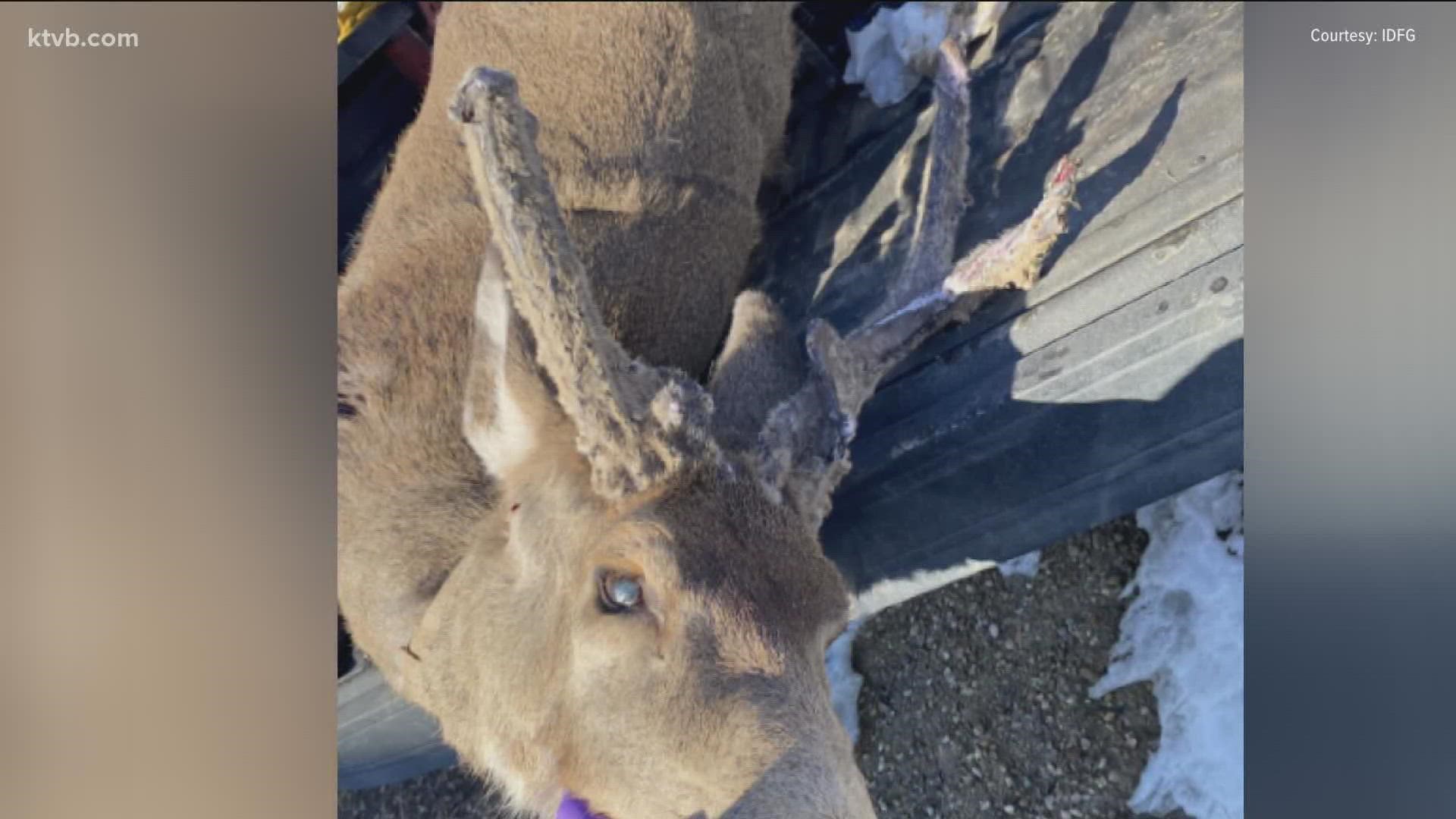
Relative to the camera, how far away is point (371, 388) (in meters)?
1.47

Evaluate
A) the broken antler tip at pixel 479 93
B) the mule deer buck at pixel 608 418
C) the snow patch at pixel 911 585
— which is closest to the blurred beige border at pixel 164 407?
the broken antler tip at pixel 479 93

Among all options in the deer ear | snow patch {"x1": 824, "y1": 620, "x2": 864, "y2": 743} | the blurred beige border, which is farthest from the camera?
snow patch {"x1": 824, "y1": 620, "x2": 864, "y2": 743}

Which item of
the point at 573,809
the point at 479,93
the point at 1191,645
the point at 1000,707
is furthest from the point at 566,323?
the point at 1191,645

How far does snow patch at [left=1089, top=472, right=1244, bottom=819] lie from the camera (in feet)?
6.06

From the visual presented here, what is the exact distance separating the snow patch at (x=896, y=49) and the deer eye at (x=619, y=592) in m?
1.44

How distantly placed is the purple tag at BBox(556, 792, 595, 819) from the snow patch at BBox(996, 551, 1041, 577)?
3.81ft

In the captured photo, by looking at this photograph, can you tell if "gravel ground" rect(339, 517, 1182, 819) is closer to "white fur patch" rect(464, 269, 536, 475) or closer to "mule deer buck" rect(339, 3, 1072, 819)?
"mule deer buck" rect(339, 3, 1072, 819)

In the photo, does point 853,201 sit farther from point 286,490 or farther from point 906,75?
point 286,490

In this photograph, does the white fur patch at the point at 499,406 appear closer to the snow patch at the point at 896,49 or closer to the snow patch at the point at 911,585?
the snow patch at the point at 911,585

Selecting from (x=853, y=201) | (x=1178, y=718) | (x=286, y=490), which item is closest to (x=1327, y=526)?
(x=1178, y=718)

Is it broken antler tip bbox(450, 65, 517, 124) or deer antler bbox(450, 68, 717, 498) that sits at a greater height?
broken antler tip bbox(450, 65, 517, 124)

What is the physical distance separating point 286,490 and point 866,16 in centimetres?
180

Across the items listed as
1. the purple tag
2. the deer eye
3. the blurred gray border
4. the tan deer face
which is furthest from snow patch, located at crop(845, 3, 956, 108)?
the purple tag

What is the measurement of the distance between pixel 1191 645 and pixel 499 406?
1535 millimetres
